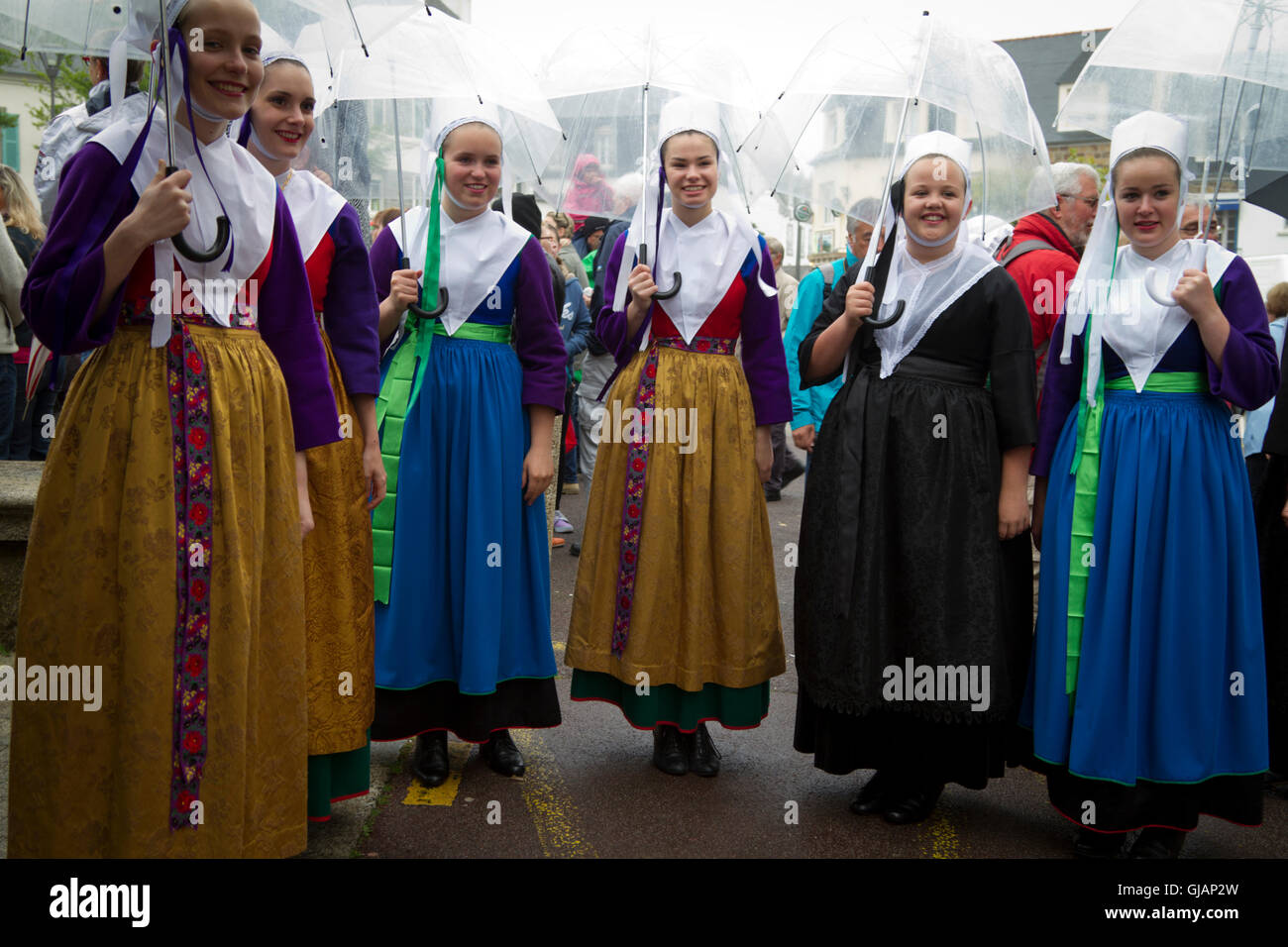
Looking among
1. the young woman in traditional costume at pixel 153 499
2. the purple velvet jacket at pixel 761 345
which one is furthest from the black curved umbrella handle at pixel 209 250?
the purple velvet jacket at pixel 761 345

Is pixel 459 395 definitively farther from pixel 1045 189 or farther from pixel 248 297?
pixel 1045 189

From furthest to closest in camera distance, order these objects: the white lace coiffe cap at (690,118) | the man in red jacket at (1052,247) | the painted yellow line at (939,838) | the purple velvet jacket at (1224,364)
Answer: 1. the man in red jacket at (1052,247)
2. the white lace coiffe cap at (690,118)
3. the painted yellow line at (939,838)
4. the purple velvet jacket at (1224,364)

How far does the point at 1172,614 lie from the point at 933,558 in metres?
0.70

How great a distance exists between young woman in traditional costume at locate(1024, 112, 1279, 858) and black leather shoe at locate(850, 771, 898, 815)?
0.52 metres

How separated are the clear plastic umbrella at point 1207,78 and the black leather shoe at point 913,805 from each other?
173 cm

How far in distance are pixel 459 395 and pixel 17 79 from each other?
2748cm

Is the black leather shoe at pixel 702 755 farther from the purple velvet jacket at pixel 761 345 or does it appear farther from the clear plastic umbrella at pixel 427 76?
the clear plastic umbrella at pixel 427 76

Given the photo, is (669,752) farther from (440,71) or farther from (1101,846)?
(440,71)

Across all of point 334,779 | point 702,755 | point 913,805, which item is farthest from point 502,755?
point 913,805

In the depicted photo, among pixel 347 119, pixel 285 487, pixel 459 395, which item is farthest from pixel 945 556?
pixel 347 119

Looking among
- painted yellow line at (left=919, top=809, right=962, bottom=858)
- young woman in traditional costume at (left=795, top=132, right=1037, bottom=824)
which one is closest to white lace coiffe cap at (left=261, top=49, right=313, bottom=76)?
young woman in traditional costume at (left=795, top=132, right=1037, bottom=824)

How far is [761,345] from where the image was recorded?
4.16 meters

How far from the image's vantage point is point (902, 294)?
12.0 ft

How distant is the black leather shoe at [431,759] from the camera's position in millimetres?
3828
